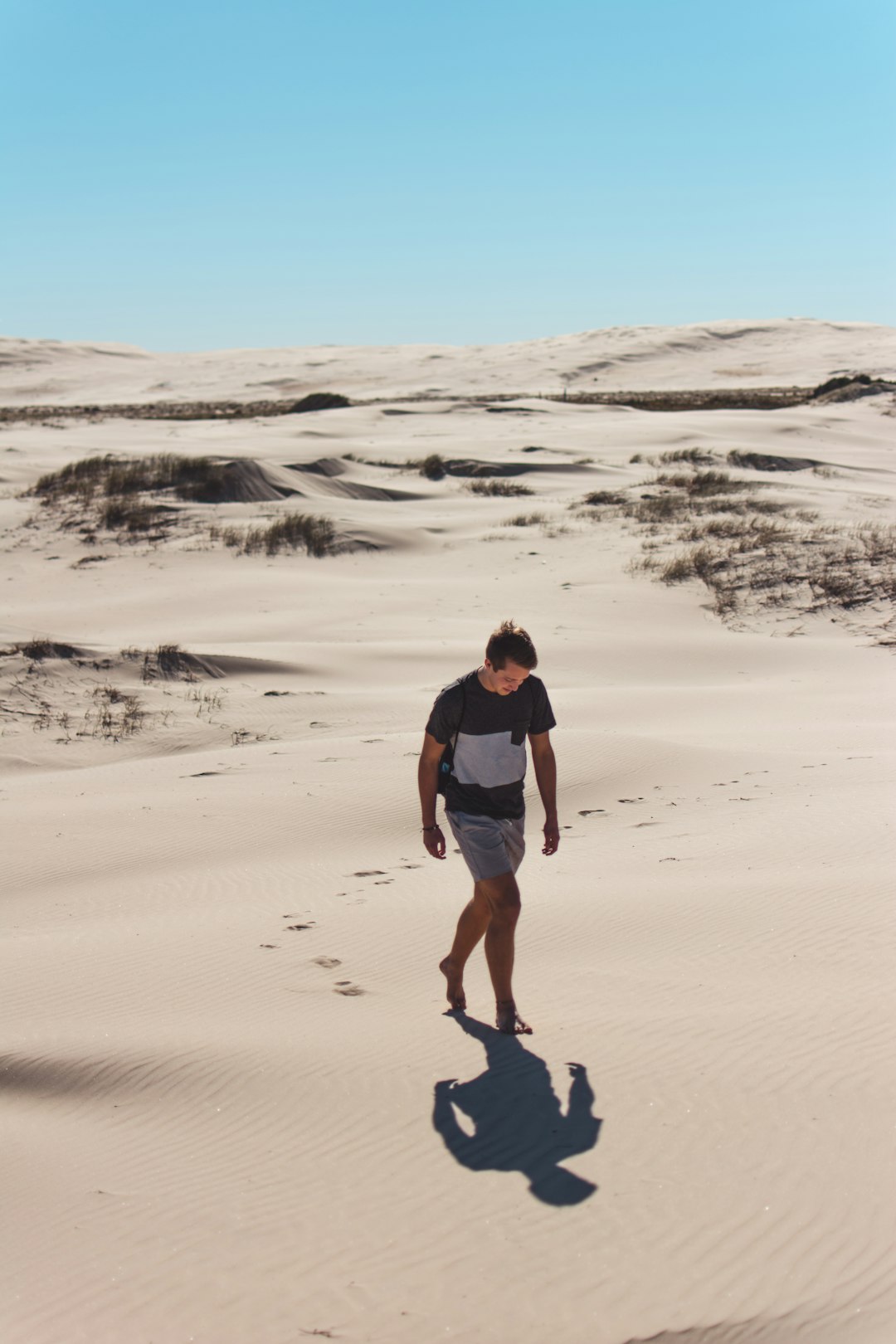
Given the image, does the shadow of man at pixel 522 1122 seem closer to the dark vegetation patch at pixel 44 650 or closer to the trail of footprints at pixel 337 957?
the trail of footprints at pixel 337 957

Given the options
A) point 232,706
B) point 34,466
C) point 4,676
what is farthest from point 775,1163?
point 34,466

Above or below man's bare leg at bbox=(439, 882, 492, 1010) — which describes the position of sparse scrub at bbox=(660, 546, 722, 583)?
above

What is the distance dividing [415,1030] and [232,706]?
19.0 feet

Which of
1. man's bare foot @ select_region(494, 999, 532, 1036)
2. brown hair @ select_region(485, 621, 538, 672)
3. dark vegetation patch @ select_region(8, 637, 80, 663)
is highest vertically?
brown hair @ select_region(485, 621, 538, 672)

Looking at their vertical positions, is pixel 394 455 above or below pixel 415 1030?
above

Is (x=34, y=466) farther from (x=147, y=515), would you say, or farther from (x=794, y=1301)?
(x=794, y=1301)

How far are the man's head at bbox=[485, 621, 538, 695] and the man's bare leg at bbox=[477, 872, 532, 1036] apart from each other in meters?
0.65

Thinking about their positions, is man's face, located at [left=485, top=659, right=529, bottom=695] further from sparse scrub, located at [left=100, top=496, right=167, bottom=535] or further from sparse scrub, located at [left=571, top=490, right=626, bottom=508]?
sparse scrub, located at [left=571, top=490, right=626, bottom=508]

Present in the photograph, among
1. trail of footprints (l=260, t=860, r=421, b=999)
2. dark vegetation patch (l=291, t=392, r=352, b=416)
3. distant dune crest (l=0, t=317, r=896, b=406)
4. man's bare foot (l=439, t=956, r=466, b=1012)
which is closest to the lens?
man's bare foot (l=439, t=956, r=466, b=1012)

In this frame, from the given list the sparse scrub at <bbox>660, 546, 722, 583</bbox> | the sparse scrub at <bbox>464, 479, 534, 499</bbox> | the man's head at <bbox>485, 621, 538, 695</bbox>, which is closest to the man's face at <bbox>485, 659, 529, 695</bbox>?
the man's head at <bbox>485, 621, 538, 695</bbox>

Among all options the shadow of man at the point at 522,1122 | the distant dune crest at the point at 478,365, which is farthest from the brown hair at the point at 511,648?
the distant dune crest at the point at 478,365

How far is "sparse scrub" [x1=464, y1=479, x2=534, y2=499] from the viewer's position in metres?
21.3

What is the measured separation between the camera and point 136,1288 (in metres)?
2.85

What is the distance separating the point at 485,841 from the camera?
3.93 m
